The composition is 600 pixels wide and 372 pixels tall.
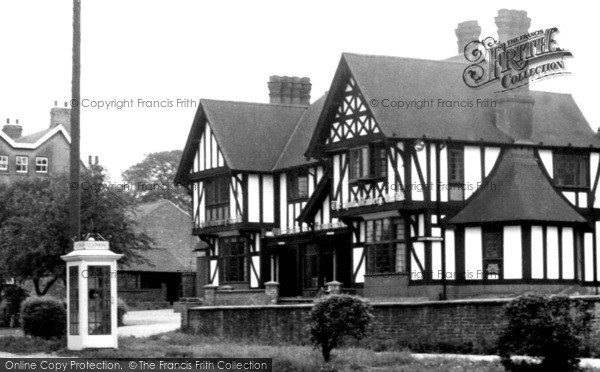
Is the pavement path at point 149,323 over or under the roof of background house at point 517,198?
under

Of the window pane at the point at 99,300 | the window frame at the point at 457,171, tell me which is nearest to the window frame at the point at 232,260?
the window frame at the point at 457,171

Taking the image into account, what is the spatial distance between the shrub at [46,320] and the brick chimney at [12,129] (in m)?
54.5

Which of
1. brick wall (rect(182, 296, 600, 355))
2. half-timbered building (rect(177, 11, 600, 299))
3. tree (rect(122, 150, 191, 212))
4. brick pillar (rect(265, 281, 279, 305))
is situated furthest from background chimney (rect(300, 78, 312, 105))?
tree (rect(122, 150, 191, 212))

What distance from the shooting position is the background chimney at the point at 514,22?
4819 centimetres

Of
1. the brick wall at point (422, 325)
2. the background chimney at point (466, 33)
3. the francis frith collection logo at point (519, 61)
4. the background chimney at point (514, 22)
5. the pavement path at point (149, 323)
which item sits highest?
the background chimney at point (466, 33)

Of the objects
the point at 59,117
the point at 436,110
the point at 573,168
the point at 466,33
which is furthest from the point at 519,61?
the point at 59,117

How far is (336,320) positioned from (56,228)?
23.3m

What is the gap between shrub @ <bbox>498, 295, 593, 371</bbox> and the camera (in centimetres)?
2373

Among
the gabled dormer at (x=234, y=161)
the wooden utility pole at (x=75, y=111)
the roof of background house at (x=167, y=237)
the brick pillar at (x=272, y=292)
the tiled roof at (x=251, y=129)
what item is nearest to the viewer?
the wooden utility pole at (x=75, y=111)

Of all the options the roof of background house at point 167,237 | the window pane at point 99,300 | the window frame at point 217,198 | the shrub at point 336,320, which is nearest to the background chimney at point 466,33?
the window frame at point 217,198

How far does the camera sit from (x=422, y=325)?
3259cm

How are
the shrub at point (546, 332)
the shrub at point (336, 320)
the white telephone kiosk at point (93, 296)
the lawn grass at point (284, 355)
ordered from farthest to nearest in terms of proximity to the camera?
the white telephone kiosk at point (93, 296), the shrub at point (336, 320), the lawn grass at point (284, 355), the shrub at point (546, 332)

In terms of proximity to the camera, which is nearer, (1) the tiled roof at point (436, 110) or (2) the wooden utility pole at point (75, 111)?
(2) the wooden utility pole at point (75, 111)

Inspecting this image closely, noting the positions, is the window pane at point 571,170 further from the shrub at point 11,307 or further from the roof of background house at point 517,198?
the shrub at point 11,307
